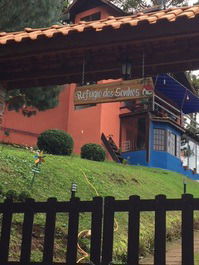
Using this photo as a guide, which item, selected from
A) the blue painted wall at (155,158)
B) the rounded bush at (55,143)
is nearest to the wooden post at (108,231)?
the rounded bush at (55,143)

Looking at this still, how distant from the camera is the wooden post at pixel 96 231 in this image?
5.89m

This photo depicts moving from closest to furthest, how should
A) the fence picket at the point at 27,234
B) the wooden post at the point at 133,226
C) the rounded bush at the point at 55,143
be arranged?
the wooden post at the point at 133,226
the fence picket at the point at 27,234
the rounded bush at the point at 55,143

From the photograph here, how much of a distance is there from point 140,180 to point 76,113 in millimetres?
9003

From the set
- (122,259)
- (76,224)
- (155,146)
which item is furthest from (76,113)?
(76,224)

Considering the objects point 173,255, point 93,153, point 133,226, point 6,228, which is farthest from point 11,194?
point 93,153

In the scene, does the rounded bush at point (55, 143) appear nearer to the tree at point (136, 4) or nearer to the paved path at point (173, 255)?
the paved path at point (173, 255)

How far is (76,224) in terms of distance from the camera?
20.1 ft

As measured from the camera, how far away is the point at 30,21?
10.7 meters

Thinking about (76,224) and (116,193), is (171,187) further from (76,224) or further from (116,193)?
(76,224)

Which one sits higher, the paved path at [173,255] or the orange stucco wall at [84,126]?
the orange stucco wall at [84,126]

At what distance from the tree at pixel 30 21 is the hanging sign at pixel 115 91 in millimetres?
2907

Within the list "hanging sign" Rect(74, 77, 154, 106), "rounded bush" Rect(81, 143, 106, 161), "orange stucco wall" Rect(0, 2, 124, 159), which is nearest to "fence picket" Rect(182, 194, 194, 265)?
"hanging sign" Rect(74, 77, 154, 106)

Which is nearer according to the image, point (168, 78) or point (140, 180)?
point (140, 180)

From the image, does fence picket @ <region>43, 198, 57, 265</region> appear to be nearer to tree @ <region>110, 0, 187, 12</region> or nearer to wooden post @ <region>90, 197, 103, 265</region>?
wooden post @ <region>90, 197, 103, 265</region>
